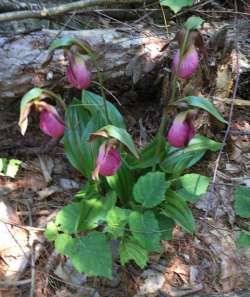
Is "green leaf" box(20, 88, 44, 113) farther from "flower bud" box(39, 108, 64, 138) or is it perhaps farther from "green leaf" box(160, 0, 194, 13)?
"green leaf" box(160, 0, 194, 13)

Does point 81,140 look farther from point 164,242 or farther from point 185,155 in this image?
point 164,242

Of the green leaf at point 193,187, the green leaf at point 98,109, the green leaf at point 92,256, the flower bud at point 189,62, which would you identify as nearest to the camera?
the green leaf at point 92,256

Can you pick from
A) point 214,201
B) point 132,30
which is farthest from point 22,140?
point 214,201

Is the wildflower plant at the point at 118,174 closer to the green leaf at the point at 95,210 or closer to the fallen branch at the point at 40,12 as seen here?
the green leaf at the point at 95,210

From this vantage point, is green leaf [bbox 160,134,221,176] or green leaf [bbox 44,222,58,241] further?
green leaf [bbox 160,134,221,176]

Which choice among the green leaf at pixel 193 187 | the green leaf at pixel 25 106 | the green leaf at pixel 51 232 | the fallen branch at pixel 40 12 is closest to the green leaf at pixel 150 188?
the green leaf at pixel 193 187

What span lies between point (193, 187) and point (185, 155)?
0.21 m

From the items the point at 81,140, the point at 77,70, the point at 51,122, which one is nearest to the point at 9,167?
the point at 81,140

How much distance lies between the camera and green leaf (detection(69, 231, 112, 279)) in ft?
5.22

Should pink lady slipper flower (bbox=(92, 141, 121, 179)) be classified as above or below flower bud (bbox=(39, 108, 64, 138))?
below

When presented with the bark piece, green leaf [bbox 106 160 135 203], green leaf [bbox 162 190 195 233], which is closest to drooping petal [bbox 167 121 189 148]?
green leaf [bbox 162 190 195 233]

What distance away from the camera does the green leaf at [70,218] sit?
1.76m

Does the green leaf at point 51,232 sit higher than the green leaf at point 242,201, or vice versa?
the green leaf at point 242,201

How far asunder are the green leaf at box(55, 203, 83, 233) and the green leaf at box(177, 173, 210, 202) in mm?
397
